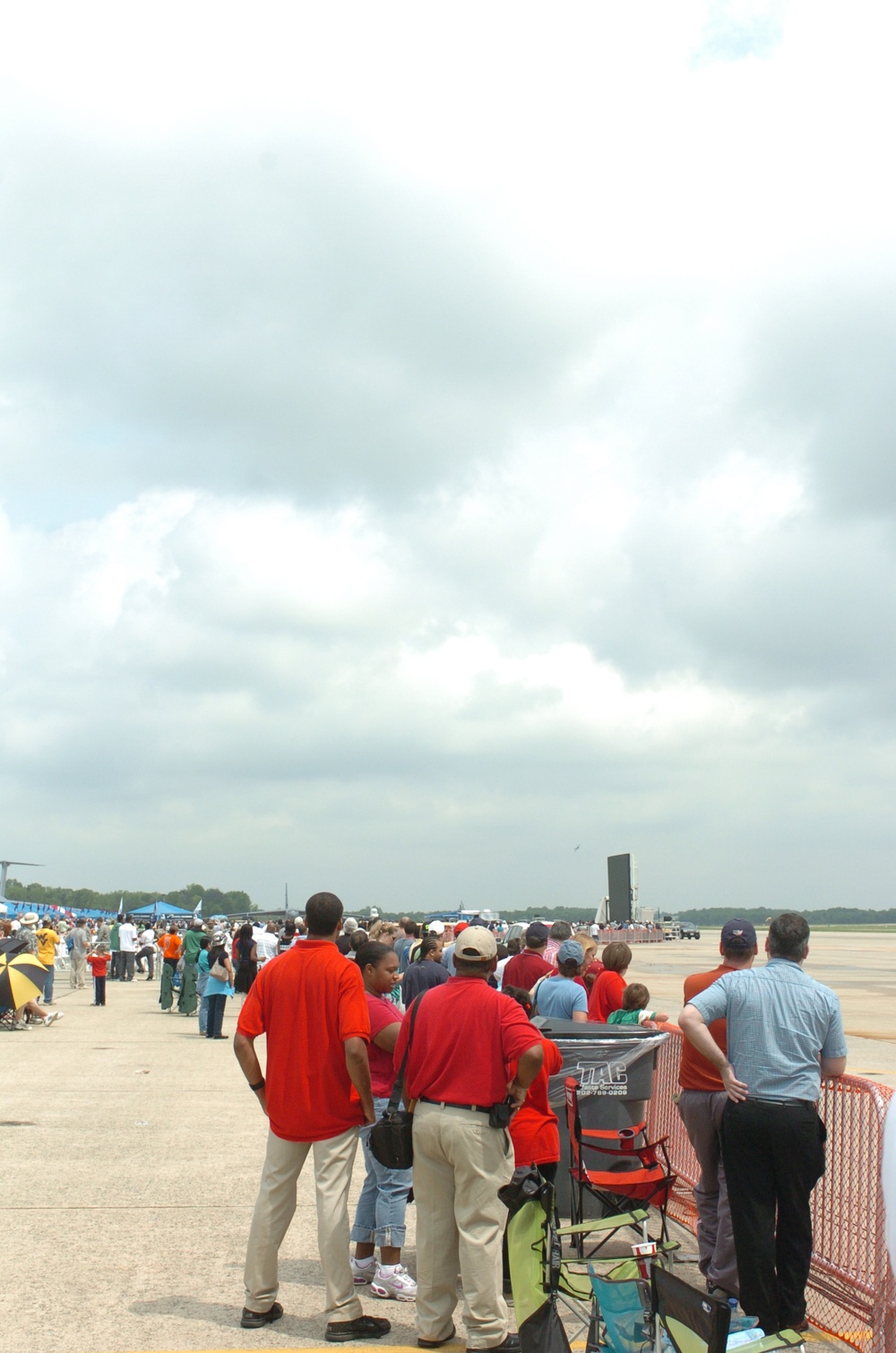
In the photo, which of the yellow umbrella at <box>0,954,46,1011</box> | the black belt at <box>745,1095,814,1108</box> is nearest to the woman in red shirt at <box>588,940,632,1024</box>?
the black belt at <box>745,1095,814,1108</box>

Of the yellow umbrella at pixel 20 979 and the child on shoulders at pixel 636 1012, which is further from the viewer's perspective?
the yellow umbrella at pixel 20 979

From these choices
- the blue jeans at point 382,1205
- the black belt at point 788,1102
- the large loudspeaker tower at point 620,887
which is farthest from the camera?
the large loudspeaker tower at point 620,887

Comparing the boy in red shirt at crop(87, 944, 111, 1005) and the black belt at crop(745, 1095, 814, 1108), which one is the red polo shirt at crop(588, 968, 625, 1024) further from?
the boy in red shirt at crop(87, 944, 111, 1005)

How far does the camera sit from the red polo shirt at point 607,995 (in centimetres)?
883

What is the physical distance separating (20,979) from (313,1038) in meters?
14.3

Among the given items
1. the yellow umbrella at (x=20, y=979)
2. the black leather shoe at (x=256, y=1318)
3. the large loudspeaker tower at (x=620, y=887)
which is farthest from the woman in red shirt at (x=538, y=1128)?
the large loudspeaker tower at (x=620, y=887)

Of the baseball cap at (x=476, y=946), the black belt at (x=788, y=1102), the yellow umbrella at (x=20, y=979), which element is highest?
the baseball cap at (x=476, y=946)

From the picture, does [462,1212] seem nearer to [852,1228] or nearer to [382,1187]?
[382,1187]

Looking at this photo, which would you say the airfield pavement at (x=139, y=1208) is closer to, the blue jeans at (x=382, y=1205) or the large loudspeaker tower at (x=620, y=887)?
the blue jeans at (x=382, y=1205)

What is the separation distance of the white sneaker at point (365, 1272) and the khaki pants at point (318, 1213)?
0.79 meters

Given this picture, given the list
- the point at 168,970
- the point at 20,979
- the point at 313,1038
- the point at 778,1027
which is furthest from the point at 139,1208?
the point at 168,970

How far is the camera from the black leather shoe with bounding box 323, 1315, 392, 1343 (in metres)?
5.16

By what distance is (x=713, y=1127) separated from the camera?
578cm

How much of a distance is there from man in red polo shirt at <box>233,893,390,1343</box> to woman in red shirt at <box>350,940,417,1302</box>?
42 centimetres
